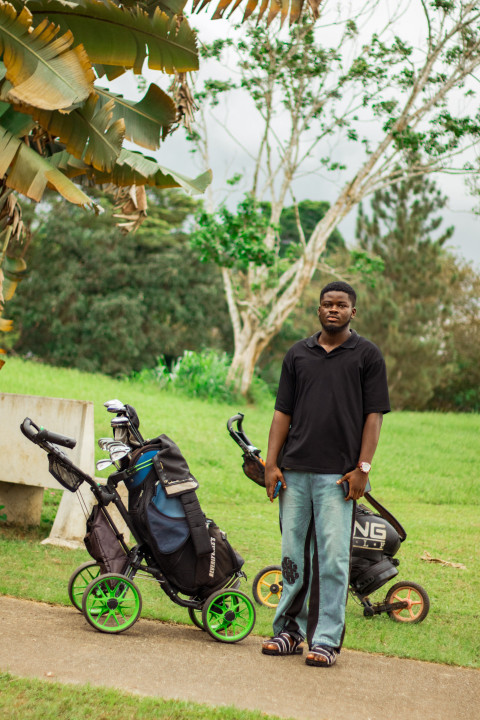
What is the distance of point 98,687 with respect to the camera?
3.82m

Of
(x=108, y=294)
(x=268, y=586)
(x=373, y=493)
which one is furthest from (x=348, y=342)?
(x=108, y=294)

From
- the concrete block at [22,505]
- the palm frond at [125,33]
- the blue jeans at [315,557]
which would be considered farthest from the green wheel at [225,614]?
the palm frond at [125,33]

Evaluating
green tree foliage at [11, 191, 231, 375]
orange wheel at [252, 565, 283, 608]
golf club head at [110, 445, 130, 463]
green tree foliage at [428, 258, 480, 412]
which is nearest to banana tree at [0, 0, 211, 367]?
golf club head at [110, 445, 130, 463]

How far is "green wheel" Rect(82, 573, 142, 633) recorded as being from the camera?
16.0ft

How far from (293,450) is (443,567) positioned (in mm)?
4450

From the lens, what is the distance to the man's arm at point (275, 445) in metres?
4.82

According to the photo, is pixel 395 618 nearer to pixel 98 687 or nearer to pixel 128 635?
pixel 128 635

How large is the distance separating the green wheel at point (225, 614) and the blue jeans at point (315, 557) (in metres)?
0.27

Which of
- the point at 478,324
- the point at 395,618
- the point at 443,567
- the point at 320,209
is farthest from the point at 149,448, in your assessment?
the point at 320,209

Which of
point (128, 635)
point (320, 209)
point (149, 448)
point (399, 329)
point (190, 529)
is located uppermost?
point (320, 209)

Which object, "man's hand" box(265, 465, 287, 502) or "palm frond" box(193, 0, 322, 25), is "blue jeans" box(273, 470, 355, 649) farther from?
"palm frond" box(193, 0, 322, 25)

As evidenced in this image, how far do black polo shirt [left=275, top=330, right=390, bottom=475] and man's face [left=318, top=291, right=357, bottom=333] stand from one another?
0.12 m

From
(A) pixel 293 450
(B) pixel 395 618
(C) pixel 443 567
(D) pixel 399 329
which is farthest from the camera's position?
(D) pixel 399 329

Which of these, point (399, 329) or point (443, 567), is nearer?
point (443, 567)
